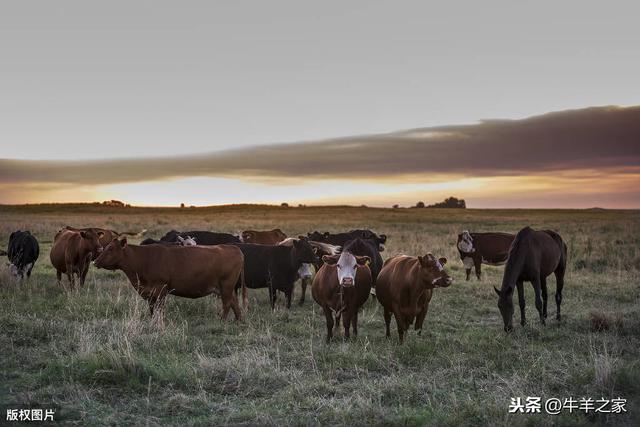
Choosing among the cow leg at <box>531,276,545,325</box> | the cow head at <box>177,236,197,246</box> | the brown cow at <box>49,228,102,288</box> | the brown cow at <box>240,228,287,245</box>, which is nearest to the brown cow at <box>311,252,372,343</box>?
the cow leg at <box>531,276,545,325</box>

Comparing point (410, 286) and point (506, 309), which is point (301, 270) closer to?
point (410, 286)

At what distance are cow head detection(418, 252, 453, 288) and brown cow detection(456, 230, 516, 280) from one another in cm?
975

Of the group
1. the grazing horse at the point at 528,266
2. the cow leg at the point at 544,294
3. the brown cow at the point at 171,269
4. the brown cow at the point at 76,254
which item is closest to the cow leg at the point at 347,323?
the brown cow at the point at 171,269

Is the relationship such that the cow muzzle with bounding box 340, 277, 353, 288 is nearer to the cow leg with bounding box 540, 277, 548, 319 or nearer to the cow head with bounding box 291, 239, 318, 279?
the cow head with bounding box 291, 239, 318, 279

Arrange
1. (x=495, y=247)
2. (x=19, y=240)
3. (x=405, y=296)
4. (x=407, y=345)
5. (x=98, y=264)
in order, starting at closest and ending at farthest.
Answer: (x=407, y=345) → (x=405, y=296) → (x=98, y=264) → (x=19, y=240) → (x=495, y=247)

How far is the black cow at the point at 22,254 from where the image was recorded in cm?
1588

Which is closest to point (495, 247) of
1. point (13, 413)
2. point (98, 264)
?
point (98, 264)

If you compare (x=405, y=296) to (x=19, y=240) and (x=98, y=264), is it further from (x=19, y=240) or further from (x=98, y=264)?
(x=19, y=240)

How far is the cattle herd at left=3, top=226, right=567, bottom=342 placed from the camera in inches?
391

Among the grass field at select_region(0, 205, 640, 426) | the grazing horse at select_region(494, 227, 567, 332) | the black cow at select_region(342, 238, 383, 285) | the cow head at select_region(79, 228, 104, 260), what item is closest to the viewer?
the grass field at select_region(0, 205, 640, 426)

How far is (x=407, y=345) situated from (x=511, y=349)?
63.2 inches

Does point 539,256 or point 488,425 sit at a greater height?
point 539,256

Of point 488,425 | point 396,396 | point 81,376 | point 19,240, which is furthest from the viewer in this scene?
point 19,240

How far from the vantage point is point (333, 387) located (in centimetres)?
711
